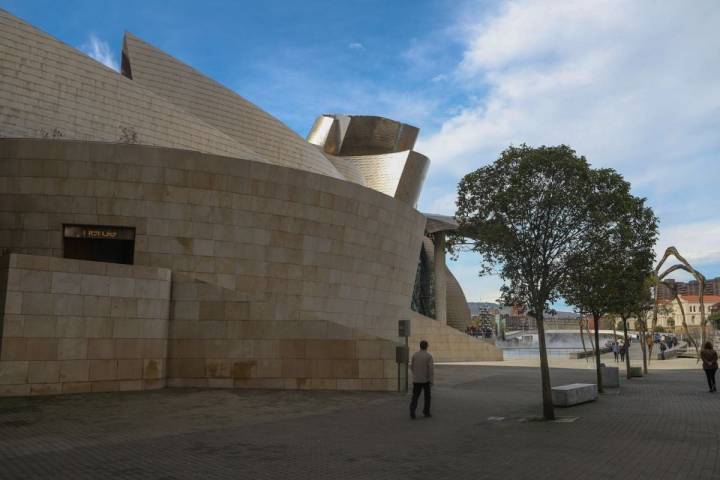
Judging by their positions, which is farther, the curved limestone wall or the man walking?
the curved limestone wall

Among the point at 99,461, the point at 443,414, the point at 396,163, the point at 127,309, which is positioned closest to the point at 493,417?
the point at 443,414

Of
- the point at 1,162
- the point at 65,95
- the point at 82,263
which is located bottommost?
the point at 82,263

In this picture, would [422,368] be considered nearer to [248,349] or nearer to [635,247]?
[248,349]

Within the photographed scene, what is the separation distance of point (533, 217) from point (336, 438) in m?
6.96

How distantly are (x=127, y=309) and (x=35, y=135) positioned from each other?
27.6 ft

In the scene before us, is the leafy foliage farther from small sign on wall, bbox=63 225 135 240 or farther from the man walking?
small sign on wall, bbox=63 225 135 240

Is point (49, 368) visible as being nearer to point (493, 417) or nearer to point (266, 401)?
point (266, 401)

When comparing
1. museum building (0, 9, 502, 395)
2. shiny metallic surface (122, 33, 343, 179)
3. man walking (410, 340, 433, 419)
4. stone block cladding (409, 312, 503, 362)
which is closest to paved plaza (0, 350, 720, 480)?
man walking (410, 340, 433, 419)

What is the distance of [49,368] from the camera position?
1319 cm

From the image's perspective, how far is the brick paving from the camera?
280 inches

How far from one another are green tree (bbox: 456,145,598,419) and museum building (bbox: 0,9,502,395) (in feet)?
14.7

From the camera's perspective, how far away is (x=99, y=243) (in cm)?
1844

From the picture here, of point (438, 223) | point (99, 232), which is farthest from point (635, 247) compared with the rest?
point (438, 223)

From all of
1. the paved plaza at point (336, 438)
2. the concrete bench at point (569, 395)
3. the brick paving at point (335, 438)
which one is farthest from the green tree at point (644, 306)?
the brick paving at point (335, 438)
